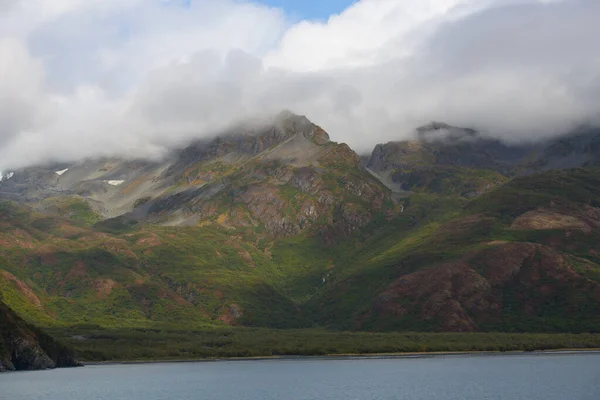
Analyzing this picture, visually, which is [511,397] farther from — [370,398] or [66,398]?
[66,398]

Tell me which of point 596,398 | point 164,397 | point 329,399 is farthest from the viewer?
point 164,397

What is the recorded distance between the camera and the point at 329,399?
179 m

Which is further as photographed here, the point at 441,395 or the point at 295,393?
the point at 295,393

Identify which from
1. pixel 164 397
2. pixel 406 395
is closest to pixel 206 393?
pixel 164 397

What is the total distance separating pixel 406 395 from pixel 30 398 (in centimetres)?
8874

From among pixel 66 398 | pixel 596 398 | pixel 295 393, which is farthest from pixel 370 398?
pixel 66 398

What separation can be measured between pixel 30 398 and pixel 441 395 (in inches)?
3802

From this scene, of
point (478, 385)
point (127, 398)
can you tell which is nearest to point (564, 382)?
point (478, 385)

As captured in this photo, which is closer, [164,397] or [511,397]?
[511,397]

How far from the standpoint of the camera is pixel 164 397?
192m

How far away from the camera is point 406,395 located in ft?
597

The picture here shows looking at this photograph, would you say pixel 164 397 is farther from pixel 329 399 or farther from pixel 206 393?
pixel 329 399

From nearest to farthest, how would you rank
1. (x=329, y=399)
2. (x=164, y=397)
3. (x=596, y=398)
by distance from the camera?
(x=596, y=398) → (x=329, y=399) → (x=164, y=397)

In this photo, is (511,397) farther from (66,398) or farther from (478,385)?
(66,398)
